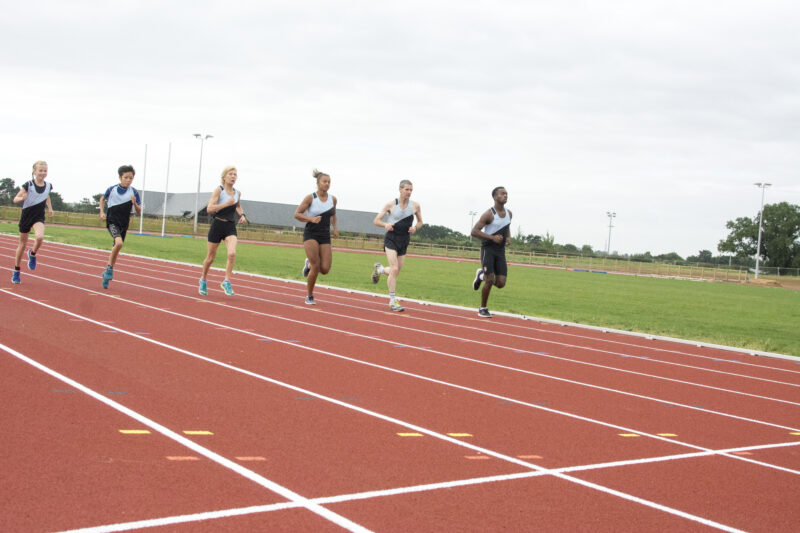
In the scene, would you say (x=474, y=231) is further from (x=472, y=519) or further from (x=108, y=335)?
(x=472, y=519)

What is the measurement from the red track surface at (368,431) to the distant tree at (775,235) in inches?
4017

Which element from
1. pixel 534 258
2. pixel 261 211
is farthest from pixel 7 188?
pixel 534 258

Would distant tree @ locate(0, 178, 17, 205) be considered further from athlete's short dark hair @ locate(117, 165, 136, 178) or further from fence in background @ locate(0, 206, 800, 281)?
athlete's short dark hair @ locate(117, 165, 136, 178)

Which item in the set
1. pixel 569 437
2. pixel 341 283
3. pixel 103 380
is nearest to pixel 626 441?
pixel 569 437

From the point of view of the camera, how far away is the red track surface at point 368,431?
11.5ft

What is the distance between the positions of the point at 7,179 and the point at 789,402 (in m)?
100.0

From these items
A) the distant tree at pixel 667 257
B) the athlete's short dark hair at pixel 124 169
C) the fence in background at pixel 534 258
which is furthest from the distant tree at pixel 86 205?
the athlete's short dark hair at pixel 124 169

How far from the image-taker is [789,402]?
7.10m

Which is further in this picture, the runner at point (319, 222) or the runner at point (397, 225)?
the runner at point (397, 225)

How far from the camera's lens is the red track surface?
3506 mm

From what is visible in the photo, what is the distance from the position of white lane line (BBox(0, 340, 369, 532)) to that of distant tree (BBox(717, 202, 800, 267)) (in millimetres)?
107013

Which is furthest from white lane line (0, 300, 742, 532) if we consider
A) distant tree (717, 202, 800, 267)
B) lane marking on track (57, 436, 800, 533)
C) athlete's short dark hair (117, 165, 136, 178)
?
distant tree (717, 202, 800, 267)

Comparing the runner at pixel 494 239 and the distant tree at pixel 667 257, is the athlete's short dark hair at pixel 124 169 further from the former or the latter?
the distant tree at pixel 667 257

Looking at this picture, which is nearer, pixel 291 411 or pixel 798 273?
pixel 291 411
